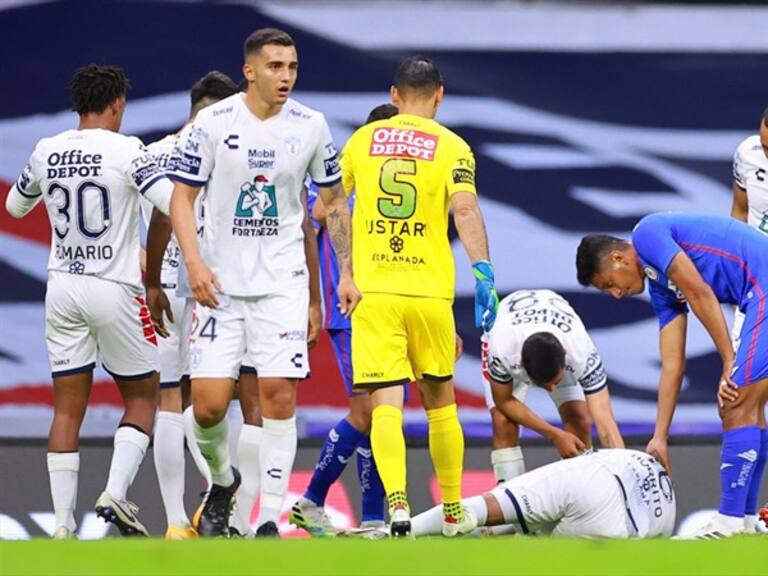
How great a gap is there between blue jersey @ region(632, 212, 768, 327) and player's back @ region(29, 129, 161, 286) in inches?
94.9

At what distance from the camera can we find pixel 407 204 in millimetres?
9227

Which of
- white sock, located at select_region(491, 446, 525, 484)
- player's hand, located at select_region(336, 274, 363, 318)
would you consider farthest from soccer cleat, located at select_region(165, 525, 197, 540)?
white sock, located at select_region(491, 446, 525, 484)

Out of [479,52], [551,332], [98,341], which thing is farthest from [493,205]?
[98,341]

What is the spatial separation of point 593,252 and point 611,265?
11 centimetres

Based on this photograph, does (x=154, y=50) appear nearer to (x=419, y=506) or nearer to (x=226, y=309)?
(x=419, y=506)

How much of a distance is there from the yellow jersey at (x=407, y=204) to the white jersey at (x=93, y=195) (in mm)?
1056

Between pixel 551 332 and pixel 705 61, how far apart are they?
4.55 meters

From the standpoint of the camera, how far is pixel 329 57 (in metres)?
13.7

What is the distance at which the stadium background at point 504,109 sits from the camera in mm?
13539

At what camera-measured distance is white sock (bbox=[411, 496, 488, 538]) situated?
378 inches

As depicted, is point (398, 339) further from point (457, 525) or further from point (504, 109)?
point (504, 109)

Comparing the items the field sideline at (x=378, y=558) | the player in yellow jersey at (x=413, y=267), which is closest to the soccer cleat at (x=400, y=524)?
the player in yellow jersey at (x=413, y=267)

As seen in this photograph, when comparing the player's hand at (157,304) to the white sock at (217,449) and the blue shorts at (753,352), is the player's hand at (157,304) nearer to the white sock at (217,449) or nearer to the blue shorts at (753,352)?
the white sock at (217,449)

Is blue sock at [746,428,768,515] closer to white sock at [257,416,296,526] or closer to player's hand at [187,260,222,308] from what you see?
white sock at [257,416,296,526]
